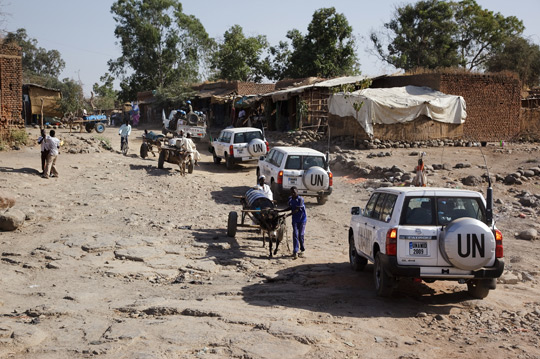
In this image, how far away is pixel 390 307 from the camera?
845 centimetres

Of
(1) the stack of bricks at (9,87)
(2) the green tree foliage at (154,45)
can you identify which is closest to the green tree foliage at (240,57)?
(2) the green tree foliage at (154,45)

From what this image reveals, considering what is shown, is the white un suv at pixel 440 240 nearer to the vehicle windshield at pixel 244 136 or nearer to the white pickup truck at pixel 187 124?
the vehicle windshield at pixel 244 136

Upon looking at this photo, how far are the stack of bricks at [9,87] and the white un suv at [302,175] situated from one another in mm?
11950

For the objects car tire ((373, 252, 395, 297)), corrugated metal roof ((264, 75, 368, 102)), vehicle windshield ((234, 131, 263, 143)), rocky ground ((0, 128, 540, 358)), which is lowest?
rocky ground ((0, 128, 540, 358))

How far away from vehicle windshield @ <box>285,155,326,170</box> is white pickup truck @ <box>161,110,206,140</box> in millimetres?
15383

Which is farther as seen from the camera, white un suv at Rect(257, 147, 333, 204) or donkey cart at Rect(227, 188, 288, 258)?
white un suv at Rect(257, 147, 333, 204)

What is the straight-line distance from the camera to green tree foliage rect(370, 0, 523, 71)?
53.6m

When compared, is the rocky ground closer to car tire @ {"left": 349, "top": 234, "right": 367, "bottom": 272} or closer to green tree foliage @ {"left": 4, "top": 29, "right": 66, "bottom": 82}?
car tire @ {"left": 349, "top": 234, "right": 367, "bottom": 272}

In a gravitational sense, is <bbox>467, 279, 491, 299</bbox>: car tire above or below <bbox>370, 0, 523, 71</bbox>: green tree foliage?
below

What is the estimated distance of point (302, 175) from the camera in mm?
17797

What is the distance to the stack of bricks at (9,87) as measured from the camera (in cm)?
2316

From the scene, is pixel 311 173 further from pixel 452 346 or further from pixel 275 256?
pixel 452 346

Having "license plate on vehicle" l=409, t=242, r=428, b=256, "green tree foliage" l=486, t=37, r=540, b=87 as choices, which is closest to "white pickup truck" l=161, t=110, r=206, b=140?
"license plate on vehicle" l=409, t=242, r=428, b=256

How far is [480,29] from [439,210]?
51.4 m
